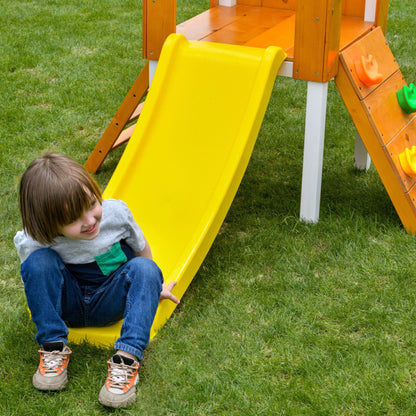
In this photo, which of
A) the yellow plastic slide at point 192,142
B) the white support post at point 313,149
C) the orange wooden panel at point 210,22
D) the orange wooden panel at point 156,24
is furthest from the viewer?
the orange wooden panel at point 210,22

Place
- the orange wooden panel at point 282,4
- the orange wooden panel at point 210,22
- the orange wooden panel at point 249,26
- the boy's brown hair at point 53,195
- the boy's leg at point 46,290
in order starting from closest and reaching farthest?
the boy's brown hair at point 53,195 → the boy's leg at point 46,290 → the orange wooden panel at point 249,26 → the orange wooden panel at point 210,22 → the orange wooden panel at point 282,4

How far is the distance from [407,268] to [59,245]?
5.60ft

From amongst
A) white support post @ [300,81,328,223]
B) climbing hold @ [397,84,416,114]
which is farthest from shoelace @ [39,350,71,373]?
climbing hold @ [397,84,416,114]

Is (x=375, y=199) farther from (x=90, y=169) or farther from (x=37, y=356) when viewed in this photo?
(x=37, y=356)

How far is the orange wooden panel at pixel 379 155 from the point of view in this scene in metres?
3.63

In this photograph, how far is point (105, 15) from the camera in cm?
754

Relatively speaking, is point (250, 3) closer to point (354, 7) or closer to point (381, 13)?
point (354, 7)

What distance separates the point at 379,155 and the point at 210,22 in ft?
4.89

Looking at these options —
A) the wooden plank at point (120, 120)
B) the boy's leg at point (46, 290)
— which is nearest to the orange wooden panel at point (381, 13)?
the wooden plank at point (120, 120)

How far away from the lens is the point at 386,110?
149 inches

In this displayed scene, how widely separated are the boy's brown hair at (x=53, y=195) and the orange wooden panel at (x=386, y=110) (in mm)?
1757

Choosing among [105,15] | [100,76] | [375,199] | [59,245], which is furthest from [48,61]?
[59,245]

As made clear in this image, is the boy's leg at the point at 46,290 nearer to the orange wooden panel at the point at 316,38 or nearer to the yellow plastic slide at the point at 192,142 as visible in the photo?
the yellow plastic slide at the point at 192,142

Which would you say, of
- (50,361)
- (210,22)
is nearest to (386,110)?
(210,22)
